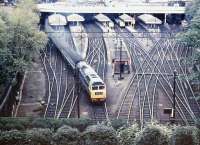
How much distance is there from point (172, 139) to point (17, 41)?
51.6ft

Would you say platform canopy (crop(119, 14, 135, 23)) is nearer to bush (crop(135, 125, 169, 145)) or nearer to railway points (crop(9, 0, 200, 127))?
railway points (crop(9, 0, 200, 127))

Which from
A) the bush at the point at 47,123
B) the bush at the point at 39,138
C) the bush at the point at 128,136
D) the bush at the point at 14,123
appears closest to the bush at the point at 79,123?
the bush at the point at 47,123

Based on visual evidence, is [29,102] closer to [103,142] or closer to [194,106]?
[194,106]

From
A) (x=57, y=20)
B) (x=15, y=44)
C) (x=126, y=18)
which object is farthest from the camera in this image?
(x=126, y=18)

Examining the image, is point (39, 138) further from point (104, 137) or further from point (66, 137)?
point (104, 137)

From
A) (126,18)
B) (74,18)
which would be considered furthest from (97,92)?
(126,18)

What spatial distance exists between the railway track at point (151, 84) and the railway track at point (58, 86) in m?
3.01

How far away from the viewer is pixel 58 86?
29750mm

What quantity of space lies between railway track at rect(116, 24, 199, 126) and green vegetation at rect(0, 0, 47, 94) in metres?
6.10

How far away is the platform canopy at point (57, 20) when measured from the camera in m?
46.2

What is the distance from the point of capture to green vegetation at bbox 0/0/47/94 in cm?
2423

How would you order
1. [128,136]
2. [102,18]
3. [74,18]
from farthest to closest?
[102,18] → [74,18] → [128,136]

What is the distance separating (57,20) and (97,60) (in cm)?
1239

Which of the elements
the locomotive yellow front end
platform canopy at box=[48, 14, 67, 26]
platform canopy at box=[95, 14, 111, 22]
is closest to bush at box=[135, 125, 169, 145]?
the locomotive yellow front end
